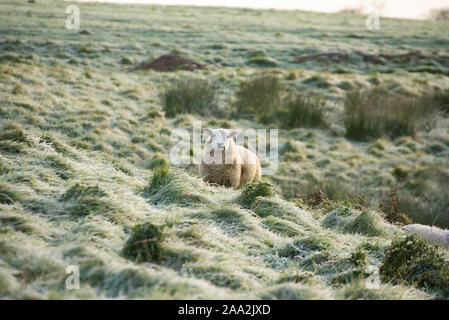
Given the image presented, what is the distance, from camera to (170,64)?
49.5 ft

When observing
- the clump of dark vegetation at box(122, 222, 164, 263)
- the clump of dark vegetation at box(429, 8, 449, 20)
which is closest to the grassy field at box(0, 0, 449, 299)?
the clump of dark vegetation at box(122, 222, 164, 263)

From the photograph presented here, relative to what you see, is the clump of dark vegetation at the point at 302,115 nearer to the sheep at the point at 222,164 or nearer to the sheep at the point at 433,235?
the sheep at the point at 222,164

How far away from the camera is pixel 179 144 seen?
28.6 ft

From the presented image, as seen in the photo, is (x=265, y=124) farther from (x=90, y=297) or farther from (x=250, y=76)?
(x=90, y=297)

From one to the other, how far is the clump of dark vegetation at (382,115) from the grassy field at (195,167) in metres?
0.05

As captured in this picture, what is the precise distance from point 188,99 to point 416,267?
28.0 feet

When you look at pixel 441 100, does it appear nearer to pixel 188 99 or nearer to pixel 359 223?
pixel 188 99

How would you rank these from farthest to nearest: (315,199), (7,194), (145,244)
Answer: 1. (315,199)
2. (7,194)
3. (145,244)

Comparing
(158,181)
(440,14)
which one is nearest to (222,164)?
(158,181)

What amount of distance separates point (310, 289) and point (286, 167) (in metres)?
5.98

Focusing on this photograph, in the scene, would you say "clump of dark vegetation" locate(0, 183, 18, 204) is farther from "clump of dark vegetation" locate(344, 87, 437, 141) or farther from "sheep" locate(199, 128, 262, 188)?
"clump of dark vegetation" locate(344, 87, 437, 141)

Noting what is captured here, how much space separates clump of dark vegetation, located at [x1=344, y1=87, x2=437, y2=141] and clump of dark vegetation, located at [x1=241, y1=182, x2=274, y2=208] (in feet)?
23.1

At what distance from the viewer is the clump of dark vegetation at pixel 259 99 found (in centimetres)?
1157

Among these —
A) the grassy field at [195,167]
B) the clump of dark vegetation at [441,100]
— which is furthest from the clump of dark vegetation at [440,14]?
the clump of dark vegetation at [441,100]
